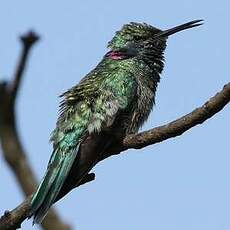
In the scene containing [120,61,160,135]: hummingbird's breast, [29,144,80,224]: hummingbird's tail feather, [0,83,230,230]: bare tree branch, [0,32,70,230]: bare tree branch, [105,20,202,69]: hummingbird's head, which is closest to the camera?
[0,32,70,230]: bare tree branch

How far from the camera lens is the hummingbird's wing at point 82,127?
6055mm

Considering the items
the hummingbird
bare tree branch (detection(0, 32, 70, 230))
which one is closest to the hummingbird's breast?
the hummingbird

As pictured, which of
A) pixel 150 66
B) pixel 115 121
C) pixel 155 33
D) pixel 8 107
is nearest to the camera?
pixel 8 107

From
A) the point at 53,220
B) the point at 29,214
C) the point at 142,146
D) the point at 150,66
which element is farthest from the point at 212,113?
the point at 150,66

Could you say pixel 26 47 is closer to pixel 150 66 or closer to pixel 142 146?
pixel 142 146

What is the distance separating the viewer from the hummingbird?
6039mm

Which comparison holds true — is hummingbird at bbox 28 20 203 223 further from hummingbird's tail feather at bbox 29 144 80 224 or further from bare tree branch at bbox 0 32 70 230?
bare tree branch at bbox 0 32 70 230

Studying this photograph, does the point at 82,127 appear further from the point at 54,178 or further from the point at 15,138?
the point at 15,138

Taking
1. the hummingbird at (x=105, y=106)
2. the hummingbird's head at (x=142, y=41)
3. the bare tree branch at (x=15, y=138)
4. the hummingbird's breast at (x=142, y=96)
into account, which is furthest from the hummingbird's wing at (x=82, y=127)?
the bare tree branch at (x=15, y=138)

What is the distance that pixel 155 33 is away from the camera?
8.95m

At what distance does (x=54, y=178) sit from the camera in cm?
618

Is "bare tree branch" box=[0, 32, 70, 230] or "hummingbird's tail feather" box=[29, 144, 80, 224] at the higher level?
"hummingbird's tail feather" box=[29, 144, 80, 224]

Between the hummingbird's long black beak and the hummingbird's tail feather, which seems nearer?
the hummingbird's tail feather

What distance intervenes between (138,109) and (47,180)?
1897mm
